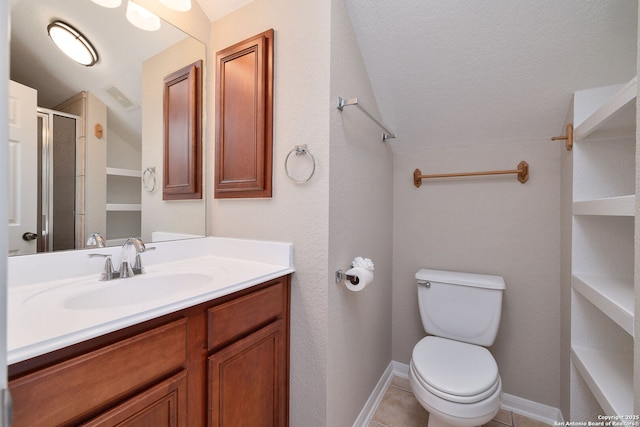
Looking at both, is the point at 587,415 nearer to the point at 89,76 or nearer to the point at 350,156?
the point at 350,156

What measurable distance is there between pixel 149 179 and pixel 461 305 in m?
1.84

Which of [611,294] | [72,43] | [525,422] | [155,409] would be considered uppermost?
[72,43]

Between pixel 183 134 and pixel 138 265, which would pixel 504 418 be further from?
pixel 183 134

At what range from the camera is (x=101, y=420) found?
0.65 meters

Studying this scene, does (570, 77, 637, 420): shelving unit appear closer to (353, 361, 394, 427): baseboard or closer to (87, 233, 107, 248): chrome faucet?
(353, 361, 394, 427): baseboard

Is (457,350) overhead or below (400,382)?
overhead

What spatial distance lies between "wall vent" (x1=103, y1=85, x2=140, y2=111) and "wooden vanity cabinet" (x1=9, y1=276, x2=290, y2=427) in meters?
0.97

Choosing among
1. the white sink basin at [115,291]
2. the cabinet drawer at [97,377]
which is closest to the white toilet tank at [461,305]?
the white sink basin at [115,291]

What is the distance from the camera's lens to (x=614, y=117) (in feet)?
3.39

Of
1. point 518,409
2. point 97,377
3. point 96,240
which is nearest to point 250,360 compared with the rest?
point 97,377

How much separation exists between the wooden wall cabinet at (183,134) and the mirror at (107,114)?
0.04 metres

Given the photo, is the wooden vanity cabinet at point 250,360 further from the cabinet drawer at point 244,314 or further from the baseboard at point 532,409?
the baseboard at point 532,409

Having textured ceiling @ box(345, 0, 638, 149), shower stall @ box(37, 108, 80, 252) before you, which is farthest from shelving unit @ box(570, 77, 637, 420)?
shower stall @ box(37, 108, 80, 252)

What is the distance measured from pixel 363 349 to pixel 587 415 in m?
1.04
